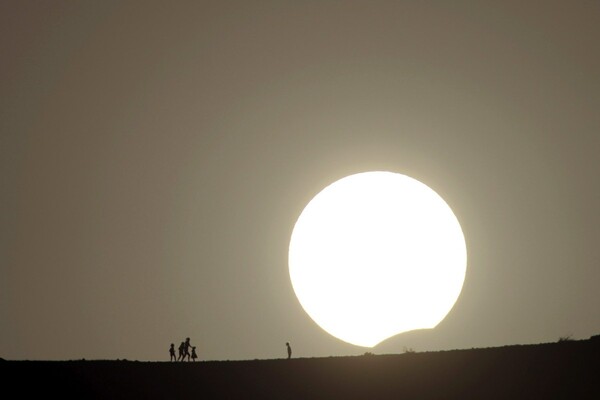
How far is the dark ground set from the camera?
58.4 metres

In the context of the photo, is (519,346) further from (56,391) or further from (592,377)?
(56,391)

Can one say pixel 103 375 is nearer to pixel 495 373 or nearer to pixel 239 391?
pixel 239 391

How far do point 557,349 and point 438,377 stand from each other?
6114 mm

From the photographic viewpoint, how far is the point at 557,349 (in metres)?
60.9

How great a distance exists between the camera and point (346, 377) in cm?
6041

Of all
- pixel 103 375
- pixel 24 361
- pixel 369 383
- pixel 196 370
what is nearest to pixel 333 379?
pixel 369 383

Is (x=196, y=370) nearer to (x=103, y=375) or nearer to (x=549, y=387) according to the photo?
(x=103, y=375)

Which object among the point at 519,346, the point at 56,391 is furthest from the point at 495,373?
the point at 56,391

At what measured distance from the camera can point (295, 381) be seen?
2368 inches

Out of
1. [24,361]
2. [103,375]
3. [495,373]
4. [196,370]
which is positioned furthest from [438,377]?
[24,361]

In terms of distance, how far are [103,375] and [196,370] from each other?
453cm

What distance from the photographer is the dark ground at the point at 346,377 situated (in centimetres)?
5841

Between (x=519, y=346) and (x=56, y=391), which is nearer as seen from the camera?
(x=56, y=391)

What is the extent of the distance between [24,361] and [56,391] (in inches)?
121
